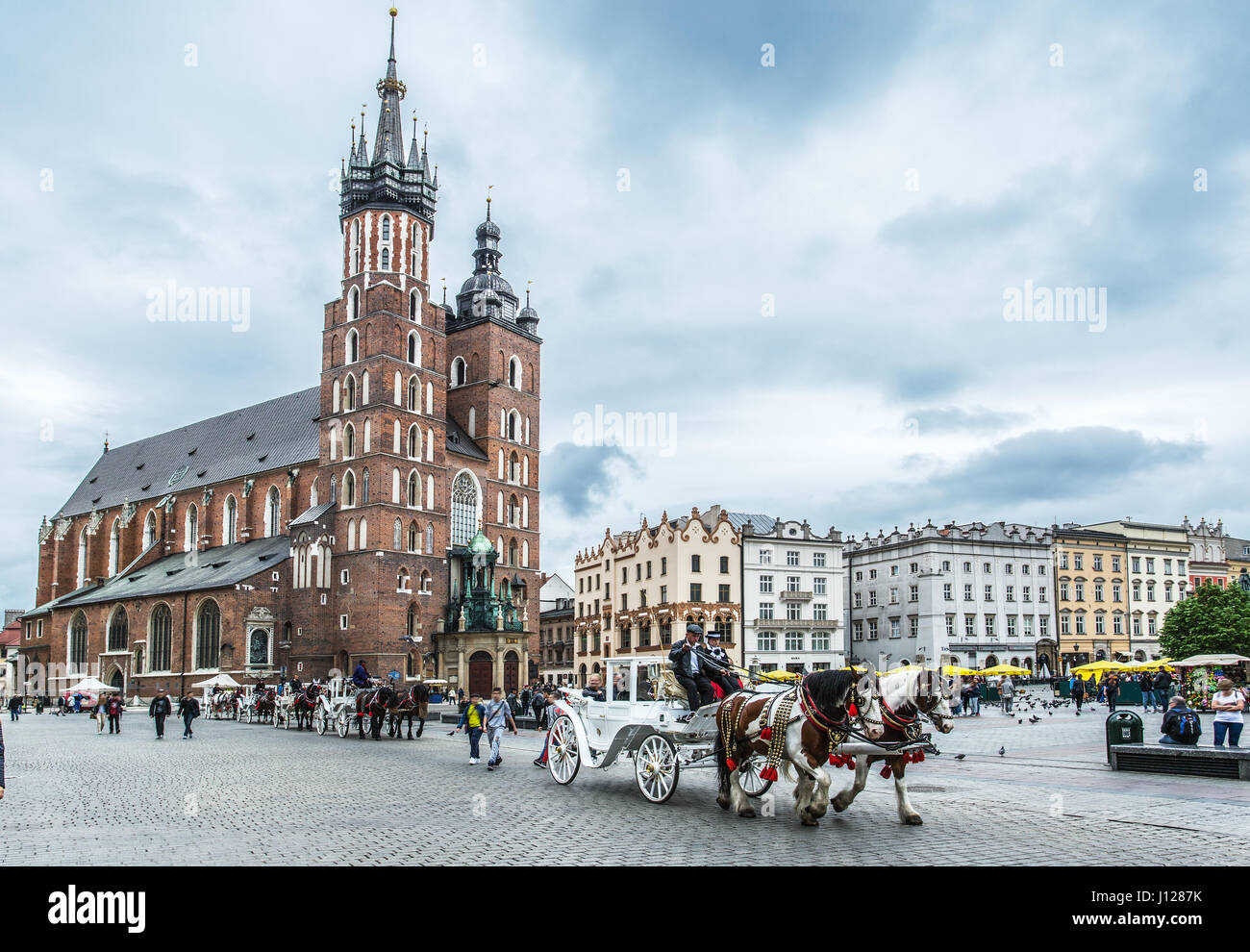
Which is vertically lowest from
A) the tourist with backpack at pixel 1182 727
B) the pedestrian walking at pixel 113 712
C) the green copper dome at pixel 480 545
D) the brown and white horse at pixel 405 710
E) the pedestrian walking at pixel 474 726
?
the pedestrian walking at pixel 113 712

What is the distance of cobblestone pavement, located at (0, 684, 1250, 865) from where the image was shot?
9.57 metres

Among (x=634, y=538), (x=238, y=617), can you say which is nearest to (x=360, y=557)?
(x=238, y=617)

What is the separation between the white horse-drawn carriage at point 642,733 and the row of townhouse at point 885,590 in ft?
158

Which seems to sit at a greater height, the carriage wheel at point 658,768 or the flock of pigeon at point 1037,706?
the carriage wheel at point 658,768

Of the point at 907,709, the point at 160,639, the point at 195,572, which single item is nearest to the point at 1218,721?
the point at 907,709

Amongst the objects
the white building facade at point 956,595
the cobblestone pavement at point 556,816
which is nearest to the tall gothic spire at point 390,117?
the white building facade at point 956,595

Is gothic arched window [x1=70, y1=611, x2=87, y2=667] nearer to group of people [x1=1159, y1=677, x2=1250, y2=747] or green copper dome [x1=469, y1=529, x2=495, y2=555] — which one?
green copper dome [x1=469, y1=529, x2=495, y2=555]

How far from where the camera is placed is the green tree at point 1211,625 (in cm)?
5834

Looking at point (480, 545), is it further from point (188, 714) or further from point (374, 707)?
point (374, 707)

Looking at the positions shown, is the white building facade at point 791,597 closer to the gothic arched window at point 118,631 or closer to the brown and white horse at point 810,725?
the gothic arched window at point 118,631
